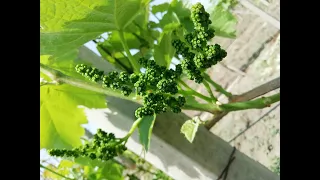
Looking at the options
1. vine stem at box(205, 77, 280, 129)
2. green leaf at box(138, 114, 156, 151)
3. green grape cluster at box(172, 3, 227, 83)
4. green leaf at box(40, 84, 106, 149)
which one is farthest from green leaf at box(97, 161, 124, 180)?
green grape cluster at box(172, 3, 227, 83)

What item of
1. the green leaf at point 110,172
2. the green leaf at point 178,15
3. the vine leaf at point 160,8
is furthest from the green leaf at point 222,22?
the green leaf at point 110,172

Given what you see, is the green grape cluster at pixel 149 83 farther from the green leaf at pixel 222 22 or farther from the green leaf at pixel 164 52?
the green leaf at pixel 222 22

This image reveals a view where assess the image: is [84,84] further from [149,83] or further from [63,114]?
[63,114]

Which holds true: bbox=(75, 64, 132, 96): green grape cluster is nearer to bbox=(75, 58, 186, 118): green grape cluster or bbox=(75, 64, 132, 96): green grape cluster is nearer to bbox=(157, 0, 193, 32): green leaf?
bbox=(75, 58, 186, 118): green grape cluster
